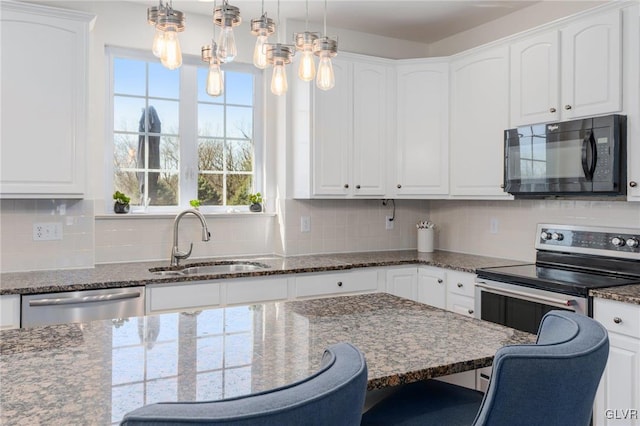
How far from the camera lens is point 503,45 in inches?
132

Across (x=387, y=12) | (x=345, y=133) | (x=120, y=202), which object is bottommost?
(x=120, y=202)

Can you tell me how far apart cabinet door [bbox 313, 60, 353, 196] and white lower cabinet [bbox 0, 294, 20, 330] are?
1.97 m

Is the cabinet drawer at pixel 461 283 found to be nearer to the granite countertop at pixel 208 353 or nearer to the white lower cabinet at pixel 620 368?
the white lower cabinet at pixel 620 368

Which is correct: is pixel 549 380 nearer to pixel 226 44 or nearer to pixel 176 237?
pixel 226 44

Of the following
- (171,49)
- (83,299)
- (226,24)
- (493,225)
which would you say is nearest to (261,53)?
(226,24)

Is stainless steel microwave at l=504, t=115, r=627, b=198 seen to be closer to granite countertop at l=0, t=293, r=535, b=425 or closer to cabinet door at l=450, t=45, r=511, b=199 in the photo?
cabinet door at l=450, t=45, r=511, b=199

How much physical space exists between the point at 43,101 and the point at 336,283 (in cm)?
205

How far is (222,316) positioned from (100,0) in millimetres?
2600

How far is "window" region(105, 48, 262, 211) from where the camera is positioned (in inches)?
139

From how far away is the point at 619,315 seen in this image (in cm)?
235

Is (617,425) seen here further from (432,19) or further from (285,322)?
(432,19)

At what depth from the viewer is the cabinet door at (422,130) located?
377cm

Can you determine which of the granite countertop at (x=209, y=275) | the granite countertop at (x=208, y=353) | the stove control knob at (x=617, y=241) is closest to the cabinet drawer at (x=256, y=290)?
the granite countertop at (x=209, y=275)

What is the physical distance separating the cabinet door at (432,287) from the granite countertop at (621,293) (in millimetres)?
1127
